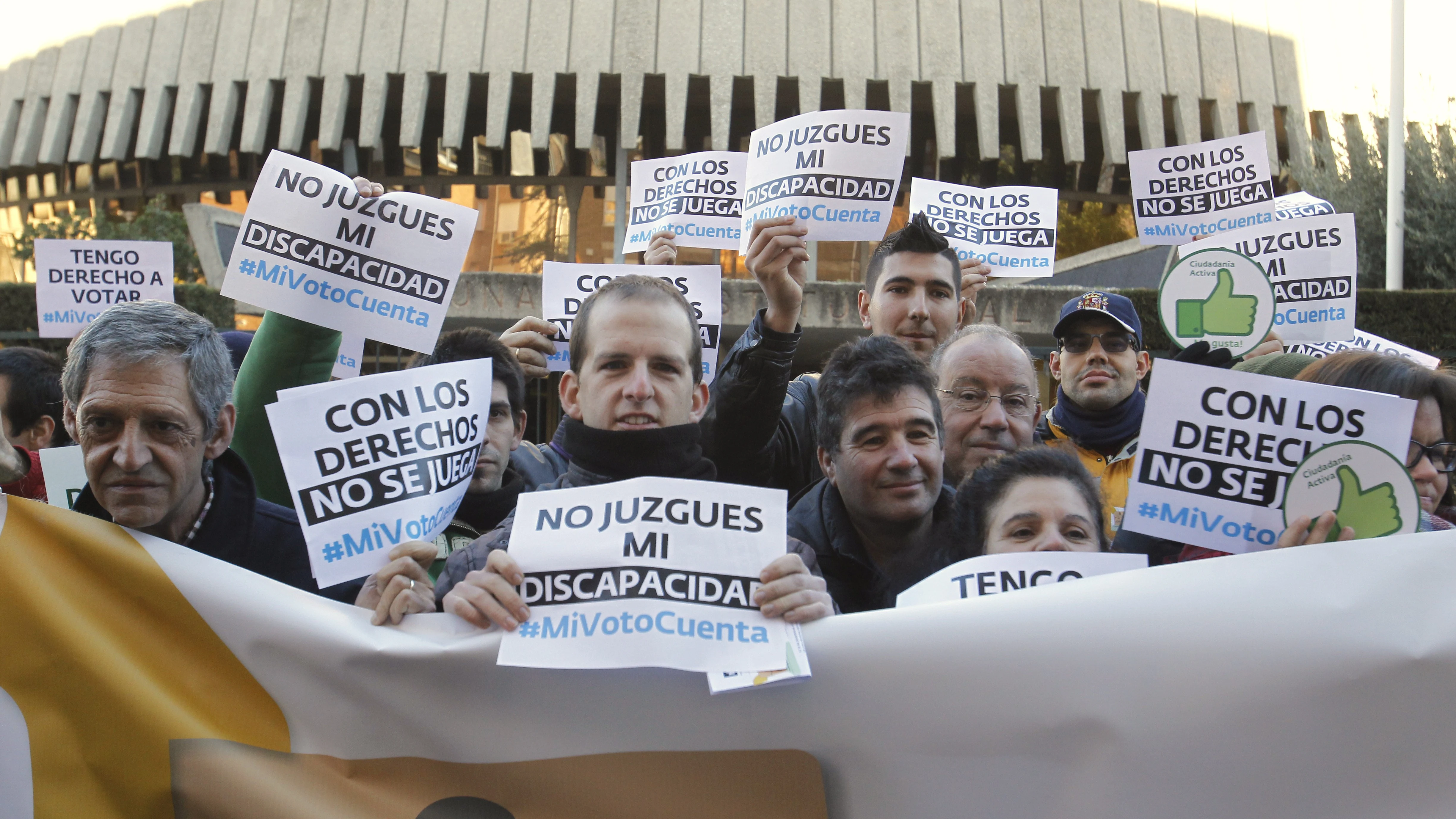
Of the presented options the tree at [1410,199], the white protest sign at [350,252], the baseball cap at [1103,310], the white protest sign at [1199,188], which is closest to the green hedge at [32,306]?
the white protest sign at [350,252]

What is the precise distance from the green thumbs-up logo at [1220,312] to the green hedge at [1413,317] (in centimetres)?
840

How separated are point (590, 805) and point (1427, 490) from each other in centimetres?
212

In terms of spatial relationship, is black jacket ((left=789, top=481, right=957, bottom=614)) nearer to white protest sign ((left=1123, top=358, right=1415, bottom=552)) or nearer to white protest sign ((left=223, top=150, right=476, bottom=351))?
white protest sign ((left=1123, top=358, right=1415, bottom=552))

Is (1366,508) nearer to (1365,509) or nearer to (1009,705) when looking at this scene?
(1365,509)

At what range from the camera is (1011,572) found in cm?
212

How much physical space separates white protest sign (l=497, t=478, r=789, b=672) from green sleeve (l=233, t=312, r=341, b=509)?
1.50 metres

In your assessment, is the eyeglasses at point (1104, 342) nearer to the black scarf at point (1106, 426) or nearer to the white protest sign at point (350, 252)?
the black scarf at point (1106, 426)

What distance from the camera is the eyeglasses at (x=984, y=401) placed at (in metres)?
3.29

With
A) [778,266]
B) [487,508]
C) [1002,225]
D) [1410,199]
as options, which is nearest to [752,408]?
[778,266]

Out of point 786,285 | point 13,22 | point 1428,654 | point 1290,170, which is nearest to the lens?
point 1428,654

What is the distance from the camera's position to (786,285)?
336 centimetres

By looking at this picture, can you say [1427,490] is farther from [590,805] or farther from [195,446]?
[195,446]

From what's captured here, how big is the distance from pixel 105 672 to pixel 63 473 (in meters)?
1.35

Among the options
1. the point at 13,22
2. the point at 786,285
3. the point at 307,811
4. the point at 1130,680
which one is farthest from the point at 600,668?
the point at 13,22
